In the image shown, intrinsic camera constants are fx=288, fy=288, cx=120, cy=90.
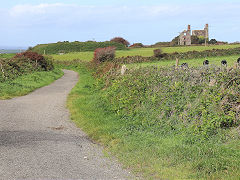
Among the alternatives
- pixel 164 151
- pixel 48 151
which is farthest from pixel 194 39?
pixel 48 151

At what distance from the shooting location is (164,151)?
6832mm

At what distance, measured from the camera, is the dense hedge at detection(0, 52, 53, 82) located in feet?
82.8

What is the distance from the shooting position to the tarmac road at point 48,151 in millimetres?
5797

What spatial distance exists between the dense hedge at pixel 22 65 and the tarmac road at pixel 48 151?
44.5ft

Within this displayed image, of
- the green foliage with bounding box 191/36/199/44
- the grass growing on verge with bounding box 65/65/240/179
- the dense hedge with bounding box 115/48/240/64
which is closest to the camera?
the grass growing on verge with bounding box 65/65/240/179

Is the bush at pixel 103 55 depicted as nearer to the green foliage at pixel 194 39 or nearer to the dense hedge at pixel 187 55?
the dense hedge at pixel 187 55

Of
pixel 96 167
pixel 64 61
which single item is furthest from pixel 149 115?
pixel 64 61

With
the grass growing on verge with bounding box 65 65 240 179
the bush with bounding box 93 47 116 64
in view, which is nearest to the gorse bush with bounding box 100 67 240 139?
the grass growing on verge with bounding box 65 65 240 179

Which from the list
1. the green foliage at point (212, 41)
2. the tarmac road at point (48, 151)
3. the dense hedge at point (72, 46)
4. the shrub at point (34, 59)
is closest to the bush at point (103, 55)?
the shrub at point (34, 59)

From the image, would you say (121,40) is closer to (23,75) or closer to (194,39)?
(194,39)

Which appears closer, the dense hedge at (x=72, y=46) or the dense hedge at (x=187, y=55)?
the dense hedge at (x=187, y=55)

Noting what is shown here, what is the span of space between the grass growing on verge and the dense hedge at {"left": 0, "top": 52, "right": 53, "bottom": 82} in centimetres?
1663

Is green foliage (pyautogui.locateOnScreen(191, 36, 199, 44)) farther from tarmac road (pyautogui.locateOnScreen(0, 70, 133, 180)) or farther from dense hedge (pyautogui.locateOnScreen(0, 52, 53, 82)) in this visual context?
tarmac road (pyautogui.locateOnScreen(0, 70, 133, 180))

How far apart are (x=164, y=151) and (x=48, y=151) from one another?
289 cm
